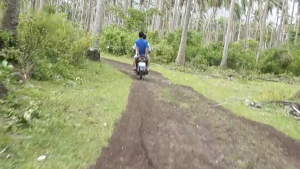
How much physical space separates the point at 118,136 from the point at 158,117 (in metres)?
1.76

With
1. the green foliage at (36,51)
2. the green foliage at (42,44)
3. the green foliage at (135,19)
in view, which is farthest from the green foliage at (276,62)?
the green foliage at (42,44)

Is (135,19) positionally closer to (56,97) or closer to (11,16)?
(11,16)

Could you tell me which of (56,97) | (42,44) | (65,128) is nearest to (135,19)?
(42,44)

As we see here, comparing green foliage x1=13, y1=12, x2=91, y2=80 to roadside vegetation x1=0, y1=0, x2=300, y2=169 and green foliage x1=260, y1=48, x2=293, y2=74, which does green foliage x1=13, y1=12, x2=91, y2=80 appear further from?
green foliage x1=260, y1=48, x2=293, y2=74

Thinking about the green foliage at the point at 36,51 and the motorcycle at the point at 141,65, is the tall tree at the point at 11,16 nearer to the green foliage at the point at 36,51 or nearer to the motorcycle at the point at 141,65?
the green foliage at the point at 36,51

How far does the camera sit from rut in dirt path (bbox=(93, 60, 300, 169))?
15.4 ft

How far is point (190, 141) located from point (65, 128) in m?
2.19

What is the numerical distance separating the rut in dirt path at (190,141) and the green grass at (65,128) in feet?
0.80

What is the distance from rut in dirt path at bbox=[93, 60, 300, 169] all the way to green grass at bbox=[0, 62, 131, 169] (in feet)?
0.80

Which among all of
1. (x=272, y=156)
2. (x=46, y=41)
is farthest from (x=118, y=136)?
(x=46, y=41)

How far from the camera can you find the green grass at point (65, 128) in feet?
13.4

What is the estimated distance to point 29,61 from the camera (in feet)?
28.0

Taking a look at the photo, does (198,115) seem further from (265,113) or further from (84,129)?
(84,129)

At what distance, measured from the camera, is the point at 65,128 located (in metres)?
5.30
